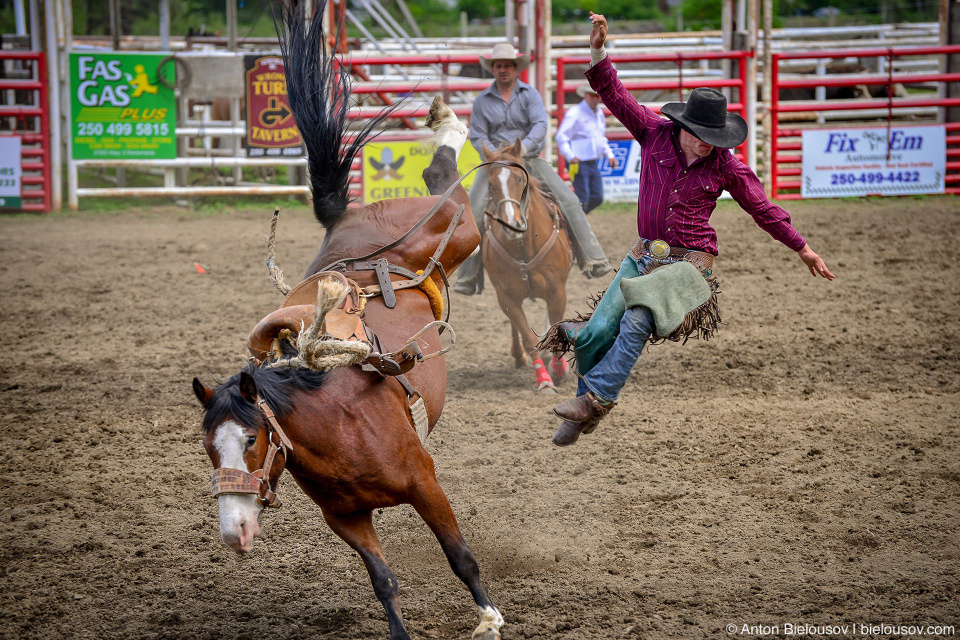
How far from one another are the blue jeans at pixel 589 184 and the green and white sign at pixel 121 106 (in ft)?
20.3

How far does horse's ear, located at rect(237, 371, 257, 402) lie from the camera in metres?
2.78

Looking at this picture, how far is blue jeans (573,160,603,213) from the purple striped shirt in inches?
223

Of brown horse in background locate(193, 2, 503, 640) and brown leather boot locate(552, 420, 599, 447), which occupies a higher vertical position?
brown horse in background locate(193, 2, 503, 640)

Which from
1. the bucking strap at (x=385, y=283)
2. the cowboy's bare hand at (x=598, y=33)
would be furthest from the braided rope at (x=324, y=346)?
the cowboy's bare hand at (x=598, y=33)

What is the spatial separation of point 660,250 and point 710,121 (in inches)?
23.3

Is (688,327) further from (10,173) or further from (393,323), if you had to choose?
(10,173)

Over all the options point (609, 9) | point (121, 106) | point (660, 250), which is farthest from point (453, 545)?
point (609, 9)

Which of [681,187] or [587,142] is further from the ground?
[587,142]

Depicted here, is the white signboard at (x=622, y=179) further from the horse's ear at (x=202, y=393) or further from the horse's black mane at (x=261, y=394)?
the horse's ear at (x=202, y=393)

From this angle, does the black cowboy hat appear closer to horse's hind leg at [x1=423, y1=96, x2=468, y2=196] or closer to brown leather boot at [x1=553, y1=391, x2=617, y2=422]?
brown leather boot at [x1=553, y1=391, x2=617, y2=422]

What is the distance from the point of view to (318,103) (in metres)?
4.29

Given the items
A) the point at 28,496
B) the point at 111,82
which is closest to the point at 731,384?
the point at 28,496

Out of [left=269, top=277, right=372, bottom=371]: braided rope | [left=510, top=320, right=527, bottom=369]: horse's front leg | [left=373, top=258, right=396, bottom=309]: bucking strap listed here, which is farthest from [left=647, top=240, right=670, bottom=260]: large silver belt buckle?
[left=510, top=320, right=527, bottom=369]: horse's front leg

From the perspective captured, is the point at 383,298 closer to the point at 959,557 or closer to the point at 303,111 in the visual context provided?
the point at 303,111
